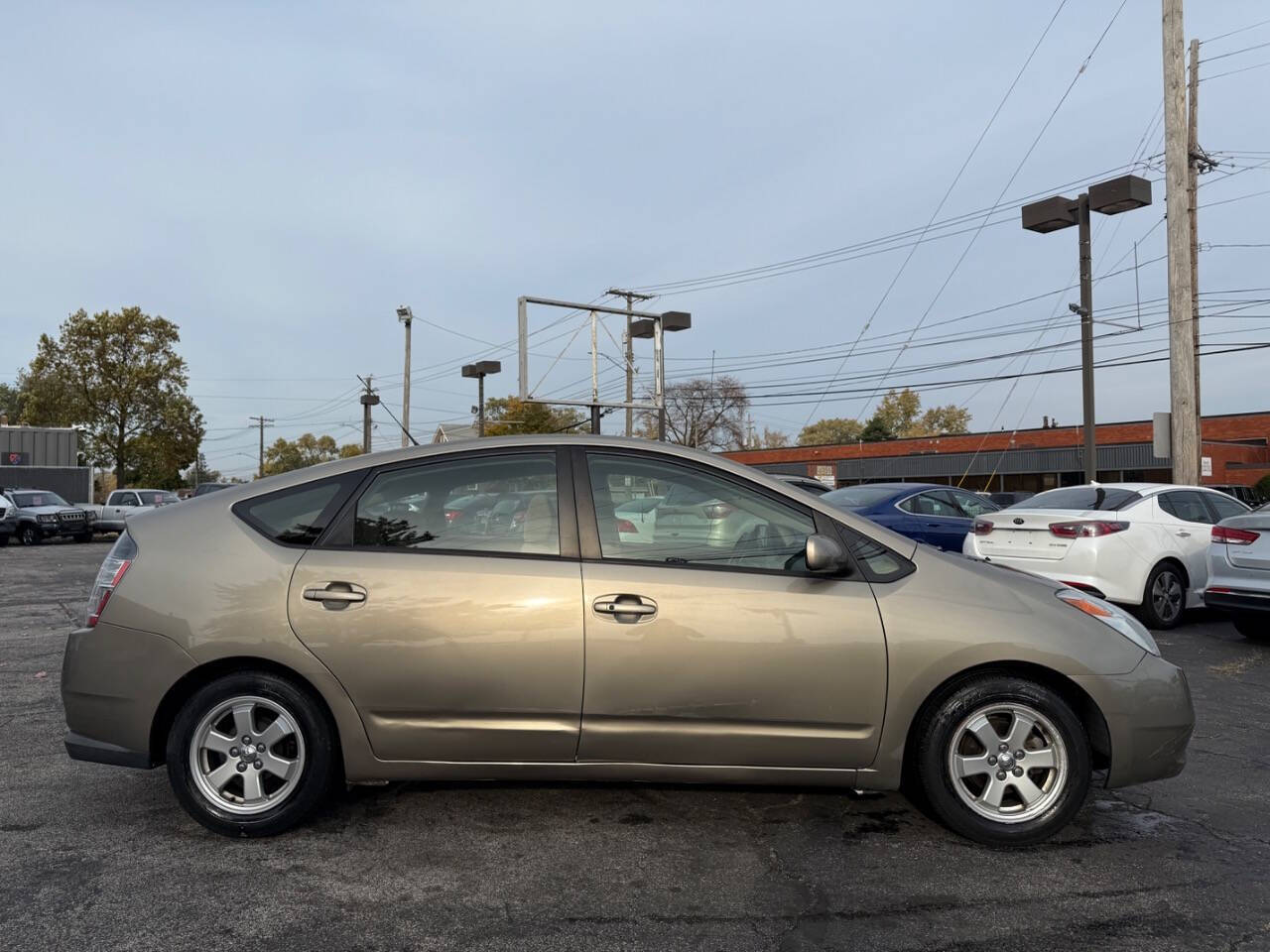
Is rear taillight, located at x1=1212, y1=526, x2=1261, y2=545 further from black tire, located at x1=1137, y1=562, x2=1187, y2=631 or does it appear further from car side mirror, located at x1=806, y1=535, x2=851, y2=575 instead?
car side mirror, located at x1=806, y1=535, x2=851, y2=575

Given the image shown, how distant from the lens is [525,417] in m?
48.0

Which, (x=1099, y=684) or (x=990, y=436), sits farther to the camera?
(x=990, y=436)

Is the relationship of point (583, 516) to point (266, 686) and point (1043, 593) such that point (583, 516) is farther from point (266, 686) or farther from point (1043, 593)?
point (1043, 593)

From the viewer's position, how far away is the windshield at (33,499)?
2627 cm

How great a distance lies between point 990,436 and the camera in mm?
48250

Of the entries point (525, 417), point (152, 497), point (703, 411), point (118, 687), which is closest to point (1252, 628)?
point (118, 687)

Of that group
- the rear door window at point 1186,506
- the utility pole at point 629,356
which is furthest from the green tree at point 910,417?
the rear door window at point 1186,506

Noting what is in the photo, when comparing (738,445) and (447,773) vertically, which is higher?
(738,445)

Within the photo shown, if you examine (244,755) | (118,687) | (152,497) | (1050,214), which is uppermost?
(1050,214)

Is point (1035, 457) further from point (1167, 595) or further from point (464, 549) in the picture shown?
point (464, 549)

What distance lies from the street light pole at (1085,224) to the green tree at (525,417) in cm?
2022

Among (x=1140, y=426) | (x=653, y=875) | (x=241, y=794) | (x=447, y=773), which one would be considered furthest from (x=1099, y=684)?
(x=1140, y=426)

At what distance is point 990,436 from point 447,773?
4826 centimetres

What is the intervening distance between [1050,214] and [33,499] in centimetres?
2675
